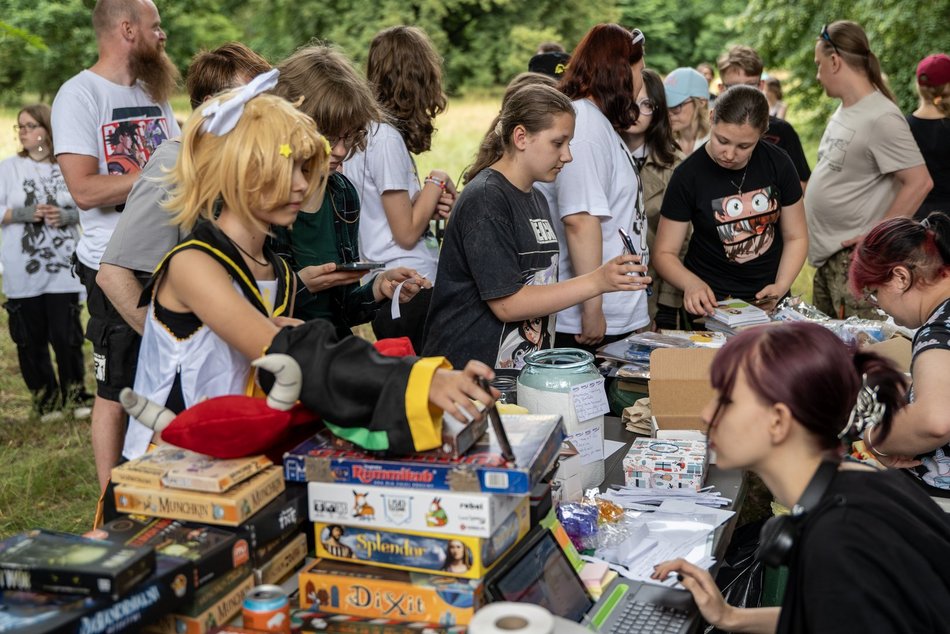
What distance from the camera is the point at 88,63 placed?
17844mm

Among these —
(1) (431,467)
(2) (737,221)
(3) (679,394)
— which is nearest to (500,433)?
(1) (431,467)

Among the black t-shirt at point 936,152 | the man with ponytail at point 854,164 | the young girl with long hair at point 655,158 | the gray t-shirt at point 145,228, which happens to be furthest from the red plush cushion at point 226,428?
the black t-shirt at point 936,152

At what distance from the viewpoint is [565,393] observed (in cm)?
223

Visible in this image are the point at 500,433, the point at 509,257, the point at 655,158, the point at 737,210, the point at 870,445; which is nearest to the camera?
the point at 500,433

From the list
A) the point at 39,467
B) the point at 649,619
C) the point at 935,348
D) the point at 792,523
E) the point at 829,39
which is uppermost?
the point at 829,39

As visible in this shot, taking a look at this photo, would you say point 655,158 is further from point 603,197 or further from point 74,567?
point 74,567

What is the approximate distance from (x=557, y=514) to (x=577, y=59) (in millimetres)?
2029

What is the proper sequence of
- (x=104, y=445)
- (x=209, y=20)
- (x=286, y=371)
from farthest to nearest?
(x=209, y=20), (x=104, y=445), (x=286, y=371)

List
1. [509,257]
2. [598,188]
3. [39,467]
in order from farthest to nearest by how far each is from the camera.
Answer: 1. [39,467]
2. [598,188]
3. [509,257]

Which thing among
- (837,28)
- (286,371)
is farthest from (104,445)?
(837,28)

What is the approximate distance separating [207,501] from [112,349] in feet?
4.75

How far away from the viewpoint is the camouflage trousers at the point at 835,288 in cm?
471

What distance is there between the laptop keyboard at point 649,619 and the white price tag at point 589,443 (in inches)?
20.0

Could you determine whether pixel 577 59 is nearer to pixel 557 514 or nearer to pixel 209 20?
pixel 557 514
